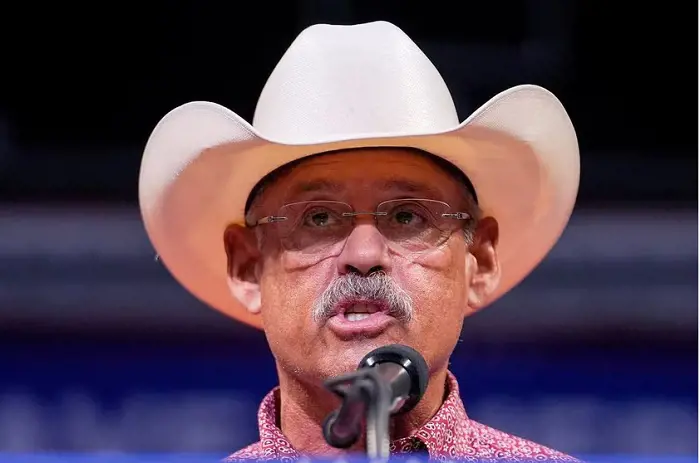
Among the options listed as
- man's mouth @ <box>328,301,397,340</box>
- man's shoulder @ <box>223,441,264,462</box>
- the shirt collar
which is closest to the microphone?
man's mouth @ <box>328,301,397,340</box>

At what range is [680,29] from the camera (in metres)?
2.99

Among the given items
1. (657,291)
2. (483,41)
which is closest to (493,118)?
(483,41)

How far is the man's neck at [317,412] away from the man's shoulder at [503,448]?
0.14m

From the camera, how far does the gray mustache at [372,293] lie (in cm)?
186

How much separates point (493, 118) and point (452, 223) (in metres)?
0.19

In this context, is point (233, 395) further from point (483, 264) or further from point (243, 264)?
point (483, 264)

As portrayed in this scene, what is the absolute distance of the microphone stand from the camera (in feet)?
4.03


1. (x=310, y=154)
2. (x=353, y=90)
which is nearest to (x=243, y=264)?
(x=310, y=154)

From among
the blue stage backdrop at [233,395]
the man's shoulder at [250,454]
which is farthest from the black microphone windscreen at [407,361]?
the blue stage backdrop at [233,395]

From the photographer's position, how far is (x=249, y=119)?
308 centimetres

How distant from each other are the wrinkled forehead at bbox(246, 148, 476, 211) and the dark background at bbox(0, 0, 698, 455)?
0.97 meters

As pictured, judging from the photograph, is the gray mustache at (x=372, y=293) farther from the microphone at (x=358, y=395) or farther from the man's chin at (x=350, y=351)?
the microphone at (x=358, y=395)

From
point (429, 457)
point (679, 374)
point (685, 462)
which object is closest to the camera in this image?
point (685, 462)

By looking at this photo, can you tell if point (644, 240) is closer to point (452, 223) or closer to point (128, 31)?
point (452, 223)
